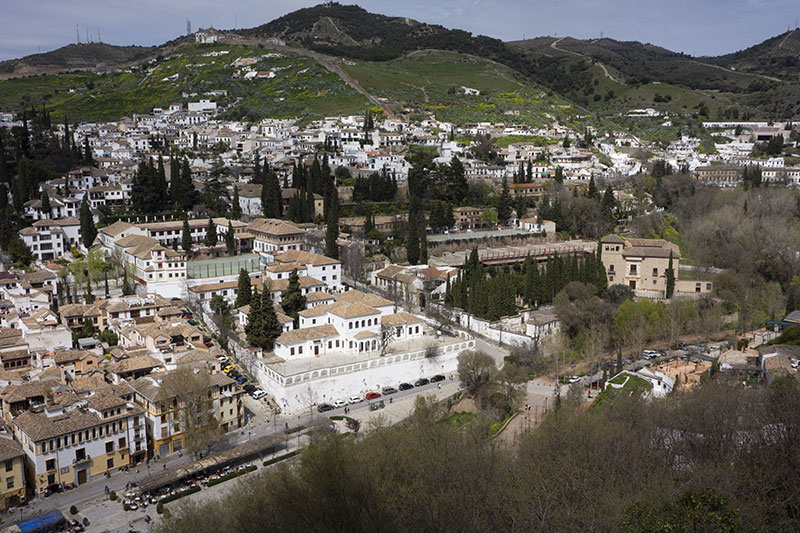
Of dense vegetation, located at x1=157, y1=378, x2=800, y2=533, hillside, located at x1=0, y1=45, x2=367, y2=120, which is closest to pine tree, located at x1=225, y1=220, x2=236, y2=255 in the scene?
dense vegetation, located at x1=157, y1=378, x2=800, y2=533

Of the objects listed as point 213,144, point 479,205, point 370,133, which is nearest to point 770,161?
point 479,205

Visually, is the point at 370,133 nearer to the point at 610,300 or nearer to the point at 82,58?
the point at 610,300

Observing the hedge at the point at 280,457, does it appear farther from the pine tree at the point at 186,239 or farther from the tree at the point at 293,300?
the pine tree at the point at 186,239

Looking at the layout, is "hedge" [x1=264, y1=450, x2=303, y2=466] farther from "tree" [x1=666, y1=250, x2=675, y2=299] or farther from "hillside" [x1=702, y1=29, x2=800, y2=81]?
"hillside" [x1=702, y1=29, x2=800, y2=81]

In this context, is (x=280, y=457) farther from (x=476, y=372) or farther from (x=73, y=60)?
(x=73, y=60)

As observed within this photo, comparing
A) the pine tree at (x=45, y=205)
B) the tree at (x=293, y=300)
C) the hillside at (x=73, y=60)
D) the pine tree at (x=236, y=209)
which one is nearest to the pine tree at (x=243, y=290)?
the tree at (x=293, y=300)

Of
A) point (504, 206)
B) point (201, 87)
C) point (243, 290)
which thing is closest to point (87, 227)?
point (243, 290)
